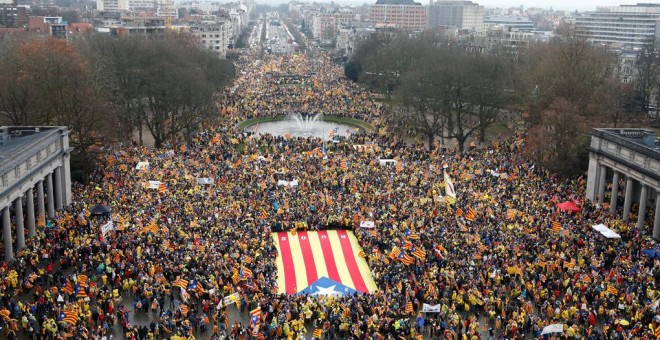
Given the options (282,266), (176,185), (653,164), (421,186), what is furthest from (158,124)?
(653,164)

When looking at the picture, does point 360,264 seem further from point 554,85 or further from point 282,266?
point 554,85

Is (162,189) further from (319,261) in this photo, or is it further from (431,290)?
(431,290)

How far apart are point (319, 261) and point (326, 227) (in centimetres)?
474

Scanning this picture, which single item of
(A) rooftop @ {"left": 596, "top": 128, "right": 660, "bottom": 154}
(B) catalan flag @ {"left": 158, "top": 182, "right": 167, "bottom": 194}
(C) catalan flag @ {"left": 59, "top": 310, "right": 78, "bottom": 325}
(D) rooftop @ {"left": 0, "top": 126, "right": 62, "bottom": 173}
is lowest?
(C) catalan flag @ {"left": 59, "top": 310, "right": 78, "bottom": 325}

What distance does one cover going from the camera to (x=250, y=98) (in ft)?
338

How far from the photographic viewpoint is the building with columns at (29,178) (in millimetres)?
37875

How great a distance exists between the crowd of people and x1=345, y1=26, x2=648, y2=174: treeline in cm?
302

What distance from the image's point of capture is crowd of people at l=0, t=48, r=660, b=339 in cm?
3133

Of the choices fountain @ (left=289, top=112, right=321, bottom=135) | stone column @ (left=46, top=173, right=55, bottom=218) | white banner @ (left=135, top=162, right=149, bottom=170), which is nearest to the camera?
stone column @ (left=46, top=173, right=55, bottom=218)

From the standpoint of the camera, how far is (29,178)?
41031mm

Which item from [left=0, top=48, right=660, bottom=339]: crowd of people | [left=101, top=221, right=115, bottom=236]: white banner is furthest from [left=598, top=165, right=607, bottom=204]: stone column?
[left=101, top=221, right=115, bottom=236]: white banner

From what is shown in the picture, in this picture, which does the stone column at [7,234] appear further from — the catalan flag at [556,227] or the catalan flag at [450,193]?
the catalan flag at [556,227]

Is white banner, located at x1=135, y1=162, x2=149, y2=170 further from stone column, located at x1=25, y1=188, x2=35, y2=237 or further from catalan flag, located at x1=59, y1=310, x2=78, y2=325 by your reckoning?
catalan flag, located at x1=59, y1=310, x2=78, y2=325

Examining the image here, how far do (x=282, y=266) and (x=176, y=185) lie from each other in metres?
14.6
